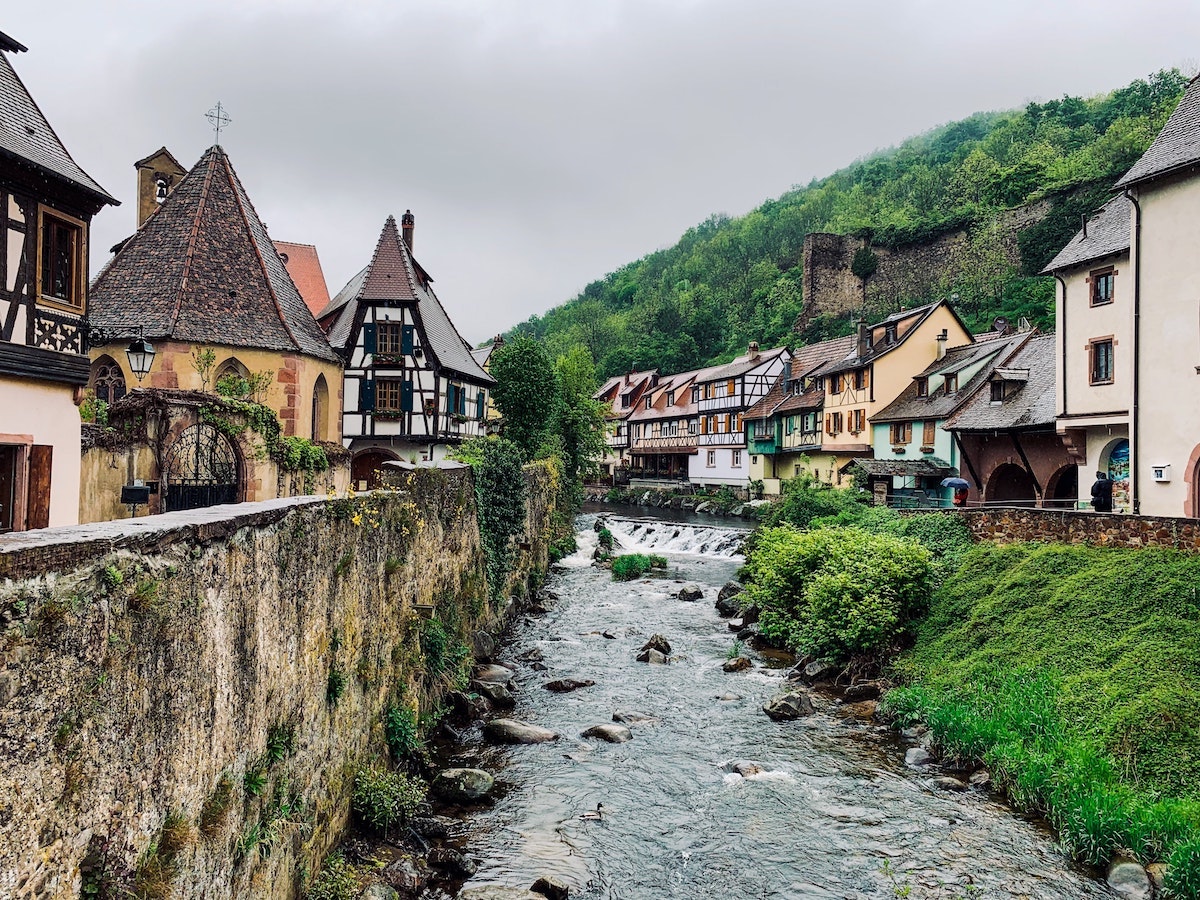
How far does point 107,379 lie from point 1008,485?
3097 centimetres

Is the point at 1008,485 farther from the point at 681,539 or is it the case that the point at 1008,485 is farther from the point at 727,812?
the point at 727,812

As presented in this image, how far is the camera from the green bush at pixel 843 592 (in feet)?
56.3

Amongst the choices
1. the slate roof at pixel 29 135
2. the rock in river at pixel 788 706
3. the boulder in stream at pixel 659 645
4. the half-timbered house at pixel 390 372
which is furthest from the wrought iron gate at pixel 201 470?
the half-timbered house at pixel 390 372

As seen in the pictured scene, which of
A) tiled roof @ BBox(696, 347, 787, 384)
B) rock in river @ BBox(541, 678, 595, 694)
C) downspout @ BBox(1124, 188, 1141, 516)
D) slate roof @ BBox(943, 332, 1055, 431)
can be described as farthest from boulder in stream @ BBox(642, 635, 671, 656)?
tiled roof @ BBox(696, 347, 787, 384)

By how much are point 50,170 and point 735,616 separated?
18513mm

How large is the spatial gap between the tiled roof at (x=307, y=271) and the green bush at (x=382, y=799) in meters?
33.6

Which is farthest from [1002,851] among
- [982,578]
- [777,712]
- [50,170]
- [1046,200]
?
[1046,200]

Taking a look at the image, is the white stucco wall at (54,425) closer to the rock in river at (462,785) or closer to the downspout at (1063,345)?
the rock in river at (462,785)

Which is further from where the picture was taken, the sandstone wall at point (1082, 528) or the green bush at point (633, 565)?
the green bush at point (633, 565)

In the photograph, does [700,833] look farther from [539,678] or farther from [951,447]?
[951,447]

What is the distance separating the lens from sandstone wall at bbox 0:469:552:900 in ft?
11.9

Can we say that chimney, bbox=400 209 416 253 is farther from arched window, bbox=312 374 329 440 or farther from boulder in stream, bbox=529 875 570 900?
boulder in stream, bbox=529 875 570 900

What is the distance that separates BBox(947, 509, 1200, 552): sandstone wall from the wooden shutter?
1831 centimetres

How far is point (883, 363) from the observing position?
4228 cm
